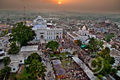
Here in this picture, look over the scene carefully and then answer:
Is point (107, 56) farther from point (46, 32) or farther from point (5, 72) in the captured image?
point (46, 32)

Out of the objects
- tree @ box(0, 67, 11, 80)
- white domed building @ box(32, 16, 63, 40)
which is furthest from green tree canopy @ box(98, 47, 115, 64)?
white domed building @ box(32, 16, 63, 40)

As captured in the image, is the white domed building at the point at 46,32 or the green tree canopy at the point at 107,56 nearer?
the green tree canopy at the point at 107,56

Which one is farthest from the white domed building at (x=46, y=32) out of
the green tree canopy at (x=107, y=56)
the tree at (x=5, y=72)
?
the green tree canopy at (x=107, y=56)

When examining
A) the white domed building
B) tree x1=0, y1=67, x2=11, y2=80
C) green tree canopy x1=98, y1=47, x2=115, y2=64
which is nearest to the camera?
tree x1=0, y1=67, x2=11, y2=80

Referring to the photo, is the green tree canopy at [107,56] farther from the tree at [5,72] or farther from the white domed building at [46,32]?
the white domed building at [46,32]

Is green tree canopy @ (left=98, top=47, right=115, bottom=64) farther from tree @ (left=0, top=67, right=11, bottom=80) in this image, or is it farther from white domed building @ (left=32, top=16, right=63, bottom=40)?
white domed building @ (left=32, top=16, right=63, bottom=40)

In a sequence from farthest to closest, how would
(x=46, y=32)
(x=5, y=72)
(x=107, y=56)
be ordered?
(x=46, y=32) → (x=107, y=56) → (x=5, y=72)

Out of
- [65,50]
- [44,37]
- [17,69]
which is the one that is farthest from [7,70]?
[44,37]

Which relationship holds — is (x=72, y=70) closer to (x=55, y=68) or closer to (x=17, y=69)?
(x=55, y=68)

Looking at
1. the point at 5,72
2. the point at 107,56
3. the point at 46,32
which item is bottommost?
the point at 5,72

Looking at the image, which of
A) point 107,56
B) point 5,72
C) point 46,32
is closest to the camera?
point 5,72

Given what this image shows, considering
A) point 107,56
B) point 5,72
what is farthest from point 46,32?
point 107,56
